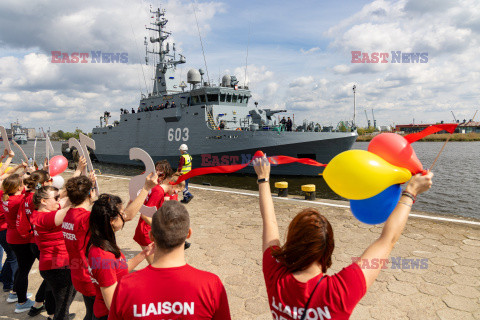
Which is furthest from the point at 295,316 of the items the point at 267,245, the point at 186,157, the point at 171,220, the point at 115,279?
the point at 186,157

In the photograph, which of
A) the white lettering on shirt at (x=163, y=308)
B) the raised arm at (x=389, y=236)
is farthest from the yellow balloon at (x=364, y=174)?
the white lettering on shirt at (x=163, y=308)

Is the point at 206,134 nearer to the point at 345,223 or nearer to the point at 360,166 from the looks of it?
the point at 345,223

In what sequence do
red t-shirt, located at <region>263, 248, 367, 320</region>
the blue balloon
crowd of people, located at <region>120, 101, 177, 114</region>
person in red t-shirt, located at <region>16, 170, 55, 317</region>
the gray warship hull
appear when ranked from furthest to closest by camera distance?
crowd of people, located at <region>120, 101, 177, 114</region> < the gray warship hull < person in red t-shirt, located at <region>16, 170, 55, 317</region> < the blue balloon < red t-shirt, located at <region>263, 248, 367, 320</region>

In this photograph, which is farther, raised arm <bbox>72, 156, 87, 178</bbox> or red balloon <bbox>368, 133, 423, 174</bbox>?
raised arm <bbox>72, 156, 87, 178</bbox>

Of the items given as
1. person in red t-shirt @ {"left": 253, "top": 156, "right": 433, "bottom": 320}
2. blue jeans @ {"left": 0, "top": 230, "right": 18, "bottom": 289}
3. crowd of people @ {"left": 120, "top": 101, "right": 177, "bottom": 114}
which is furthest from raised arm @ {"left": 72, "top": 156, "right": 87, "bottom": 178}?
crowd of people @ {"left": 120, "top": 101, "right": 177, "bottom": 114}

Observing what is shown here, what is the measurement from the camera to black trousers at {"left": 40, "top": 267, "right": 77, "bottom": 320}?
274cm

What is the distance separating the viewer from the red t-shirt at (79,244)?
2342 mm

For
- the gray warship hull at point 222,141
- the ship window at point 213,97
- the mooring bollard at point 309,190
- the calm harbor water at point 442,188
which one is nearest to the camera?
the mooring bollard at point 309,190

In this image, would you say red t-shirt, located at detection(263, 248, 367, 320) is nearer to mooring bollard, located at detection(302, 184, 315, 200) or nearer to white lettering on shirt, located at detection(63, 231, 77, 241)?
white lettering on shirt, located at detection(63, 231, 77, 241)

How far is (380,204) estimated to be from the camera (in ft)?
6.20

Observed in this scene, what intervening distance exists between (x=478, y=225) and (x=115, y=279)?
20.5 feet

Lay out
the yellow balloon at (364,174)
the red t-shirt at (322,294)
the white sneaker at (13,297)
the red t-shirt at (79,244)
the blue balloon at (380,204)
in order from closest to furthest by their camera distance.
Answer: the red t-shirt at (322,294) < the yellow balloon at (364,174) < the blue balloon at (380,204) < the red t-shirt at (79,244) < the white sneaker at (13,297)

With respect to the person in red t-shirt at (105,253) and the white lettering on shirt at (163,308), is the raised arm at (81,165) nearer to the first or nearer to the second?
the person in red t-shirt at (105,253)

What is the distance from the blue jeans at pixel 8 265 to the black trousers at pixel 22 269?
356 millimetres
